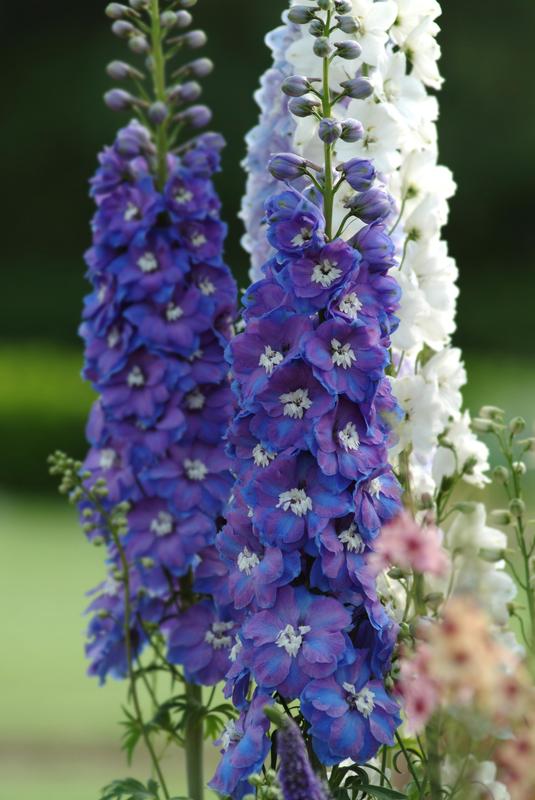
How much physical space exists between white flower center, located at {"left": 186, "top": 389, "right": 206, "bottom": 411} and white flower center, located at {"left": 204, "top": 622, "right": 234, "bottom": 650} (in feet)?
1.48

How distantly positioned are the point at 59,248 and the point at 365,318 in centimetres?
2199

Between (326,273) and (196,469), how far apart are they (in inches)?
32.7

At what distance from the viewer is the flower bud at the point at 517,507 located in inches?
87.8

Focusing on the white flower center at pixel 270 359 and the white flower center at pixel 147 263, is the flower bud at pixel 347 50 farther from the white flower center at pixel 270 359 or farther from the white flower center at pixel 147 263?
the white flower center at pixel 147 263

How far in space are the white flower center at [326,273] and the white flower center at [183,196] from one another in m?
0.81

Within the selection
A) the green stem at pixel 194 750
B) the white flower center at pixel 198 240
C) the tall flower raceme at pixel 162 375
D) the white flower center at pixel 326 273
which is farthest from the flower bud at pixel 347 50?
the green stem at pixel 194 750

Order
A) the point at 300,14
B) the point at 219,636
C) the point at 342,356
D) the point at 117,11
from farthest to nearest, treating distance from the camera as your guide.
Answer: the point at 117,11
the point at 219,636
the point at 300,14
the point at 342,356

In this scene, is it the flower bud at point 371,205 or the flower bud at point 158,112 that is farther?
the flower bud at point 158,112

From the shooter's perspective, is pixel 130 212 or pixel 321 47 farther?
pixel 130 212

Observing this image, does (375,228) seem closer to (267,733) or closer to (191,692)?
(267,733)

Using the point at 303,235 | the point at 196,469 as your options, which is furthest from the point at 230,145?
the point at 303,235

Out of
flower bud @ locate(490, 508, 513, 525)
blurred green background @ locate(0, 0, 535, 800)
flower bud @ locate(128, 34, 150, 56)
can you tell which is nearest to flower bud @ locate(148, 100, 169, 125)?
flower bud @ locate(128, 34, 150, 56)

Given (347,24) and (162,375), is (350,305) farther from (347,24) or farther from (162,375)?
(162,375)

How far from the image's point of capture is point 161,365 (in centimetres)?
294
